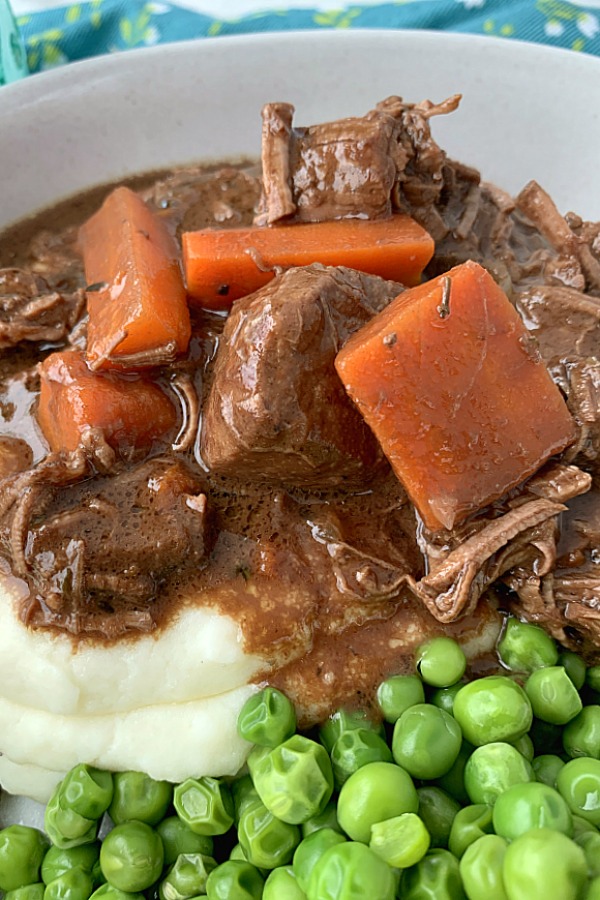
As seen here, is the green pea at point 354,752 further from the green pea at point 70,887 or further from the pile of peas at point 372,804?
the green pea at point 70,887

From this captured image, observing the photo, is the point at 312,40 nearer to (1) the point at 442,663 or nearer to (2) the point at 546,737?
(1) the point at 442,663

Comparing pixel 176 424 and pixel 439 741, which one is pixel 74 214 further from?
pixel 439 741

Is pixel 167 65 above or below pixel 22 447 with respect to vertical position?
above

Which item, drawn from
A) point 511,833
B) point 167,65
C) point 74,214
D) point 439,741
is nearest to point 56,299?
point 74,214

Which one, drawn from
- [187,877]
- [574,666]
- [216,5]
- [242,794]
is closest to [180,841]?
[187,877]

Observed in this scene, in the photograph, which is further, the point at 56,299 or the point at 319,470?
the point at 56,299

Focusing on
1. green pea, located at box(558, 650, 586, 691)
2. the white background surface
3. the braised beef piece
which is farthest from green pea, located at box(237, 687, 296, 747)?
the white background surface
